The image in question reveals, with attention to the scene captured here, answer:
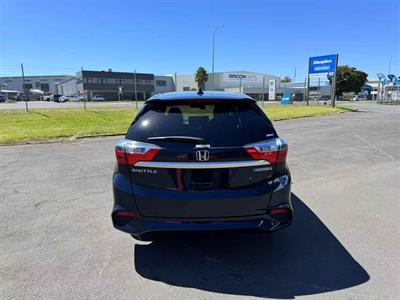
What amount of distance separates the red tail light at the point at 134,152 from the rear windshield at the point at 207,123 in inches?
2.6

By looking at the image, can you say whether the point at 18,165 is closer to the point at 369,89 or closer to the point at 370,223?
the point at 370,223

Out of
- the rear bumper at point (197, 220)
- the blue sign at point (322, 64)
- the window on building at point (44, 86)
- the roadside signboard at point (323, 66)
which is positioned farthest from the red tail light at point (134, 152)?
the window on building at point (44, 86)

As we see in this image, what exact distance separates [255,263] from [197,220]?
2.72 ft

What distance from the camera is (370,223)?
4129mm

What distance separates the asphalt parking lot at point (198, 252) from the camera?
109 inches

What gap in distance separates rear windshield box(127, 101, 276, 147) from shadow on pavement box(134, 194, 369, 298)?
94 centimetres

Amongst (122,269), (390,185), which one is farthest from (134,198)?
(390,185)

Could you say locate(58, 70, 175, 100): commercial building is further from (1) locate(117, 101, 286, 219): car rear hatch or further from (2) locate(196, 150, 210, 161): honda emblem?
(2) locate(196, 150, 210, 161): honda emblem

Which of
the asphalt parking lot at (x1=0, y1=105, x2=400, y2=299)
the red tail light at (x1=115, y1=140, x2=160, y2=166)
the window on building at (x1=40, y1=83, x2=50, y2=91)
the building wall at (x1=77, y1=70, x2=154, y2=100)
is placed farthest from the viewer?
the window on building at (x1=40, y1=83, x2=50, y2=91)

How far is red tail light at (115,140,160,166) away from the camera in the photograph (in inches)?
113

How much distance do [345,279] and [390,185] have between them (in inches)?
146

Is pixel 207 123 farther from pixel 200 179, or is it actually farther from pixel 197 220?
pixel 197 220

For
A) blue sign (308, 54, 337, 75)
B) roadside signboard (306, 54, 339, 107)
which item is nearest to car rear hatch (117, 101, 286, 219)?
roadside signboard (306, 54, 339, 107)

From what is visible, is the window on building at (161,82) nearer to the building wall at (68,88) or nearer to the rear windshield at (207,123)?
the building wall at (68,88)
